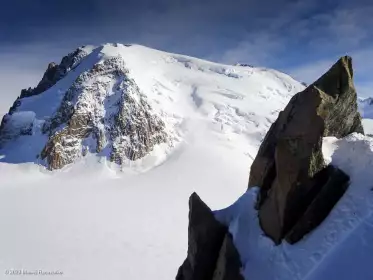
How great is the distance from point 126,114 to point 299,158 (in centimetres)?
5480

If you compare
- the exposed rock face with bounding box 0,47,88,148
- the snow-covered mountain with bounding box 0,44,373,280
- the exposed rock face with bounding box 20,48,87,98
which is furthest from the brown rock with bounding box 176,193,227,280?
the exposed rock face with bounding box 20,48,87,98

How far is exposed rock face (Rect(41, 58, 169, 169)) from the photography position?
5991 cm

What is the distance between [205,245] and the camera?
11.7m

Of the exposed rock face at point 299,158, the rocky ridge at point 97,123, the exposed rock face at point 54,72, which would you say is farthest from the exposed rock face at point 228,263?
the exposed rock face at point 54,72

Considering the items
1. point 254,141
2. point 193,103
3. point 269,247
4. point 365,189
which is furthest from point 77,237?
point 193,103

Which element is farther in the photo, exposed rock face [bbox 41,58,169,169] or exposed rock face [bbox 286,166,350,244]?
exposed rock face [bbox 41,58,169,169]

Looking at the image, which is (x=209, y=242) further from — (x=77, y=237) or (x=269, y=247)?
(x=77, y=237)

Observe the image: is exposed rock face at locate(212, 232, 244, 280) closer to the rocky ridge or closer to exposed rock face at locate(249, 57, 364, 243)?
exposed rock face at locate(249, 57, 364, 243)

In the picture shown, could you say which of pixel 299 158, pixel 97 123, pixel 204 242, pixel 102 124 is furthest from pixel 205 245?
pixel 97 123

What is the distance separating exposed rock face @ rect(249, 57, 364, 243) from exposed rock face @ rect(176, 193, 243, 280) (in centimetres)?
142

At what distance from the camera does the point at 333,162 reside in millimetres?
11453

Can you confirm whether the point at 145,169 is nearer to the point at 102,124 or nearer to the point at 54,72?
the point at 102,124

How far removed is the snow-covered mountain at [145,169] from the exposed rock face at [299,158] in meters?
0.72

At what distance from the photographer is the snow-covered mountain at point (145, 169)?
1052 centimetres
